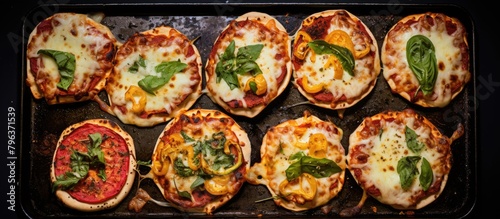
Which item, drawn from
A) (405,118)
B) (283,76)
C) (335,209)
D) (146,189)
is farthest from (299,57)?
(146,189)

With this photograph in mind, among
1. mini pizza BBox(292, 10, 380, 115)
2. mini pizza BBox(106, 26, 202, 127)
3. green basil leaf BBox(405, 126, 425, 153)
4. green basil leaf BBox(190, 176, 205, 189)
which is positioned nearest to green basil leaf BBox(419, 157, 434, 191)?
green basil leaf BBox(405, 126, 425, 153)

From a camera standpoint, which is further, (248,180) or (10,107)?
Result: (10,107)

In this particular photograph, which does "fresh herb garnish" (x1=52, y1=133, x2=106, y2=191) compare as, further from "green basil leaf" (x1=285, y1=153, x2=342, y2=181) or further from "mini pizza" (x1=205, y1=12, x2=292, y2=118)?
"green basil leaf" (x1=285, y1=153, x2=342, y2=181)

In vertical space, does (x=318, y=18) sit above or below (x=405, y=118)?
above

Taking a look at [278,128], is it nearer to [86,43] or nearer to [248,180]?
[248,180]

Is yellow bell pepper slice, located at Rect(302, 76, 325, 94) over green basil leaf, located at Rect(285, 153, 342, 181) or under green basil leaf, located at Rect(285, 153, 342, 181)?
over

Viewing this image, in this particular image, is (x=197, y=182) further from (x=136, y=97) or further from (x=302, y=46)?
(x=302, y=46)

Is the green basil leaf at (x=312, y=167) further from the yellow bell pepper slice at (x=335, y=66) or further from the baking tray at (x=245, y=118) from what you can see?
the yellow bell pepper slice at (x=335, y=66)

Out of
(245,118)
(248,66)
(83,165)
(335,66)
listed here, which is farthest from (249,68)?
(83,165)
